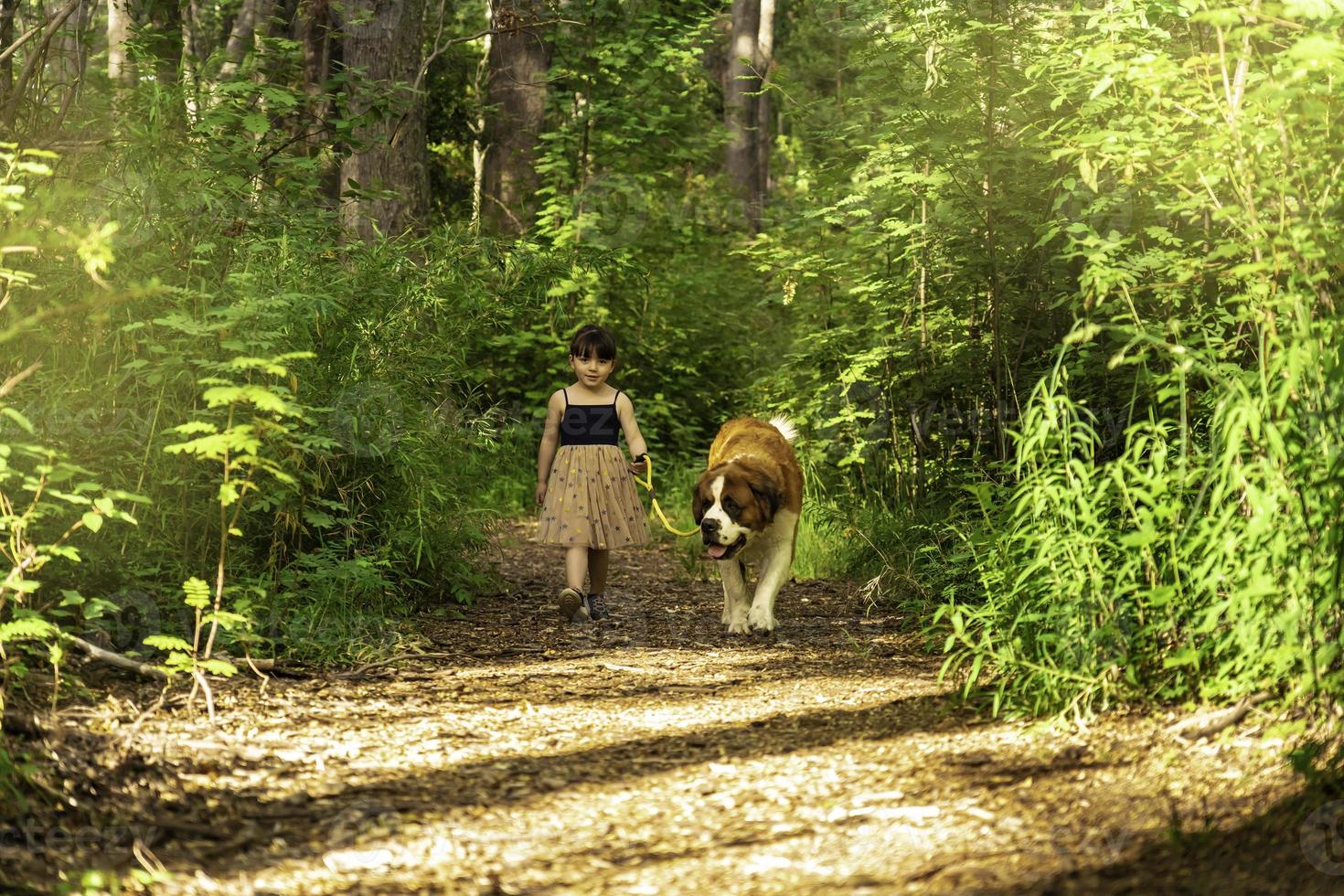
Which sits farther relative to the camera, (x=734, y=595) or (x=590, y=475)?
(x=590, y=475)

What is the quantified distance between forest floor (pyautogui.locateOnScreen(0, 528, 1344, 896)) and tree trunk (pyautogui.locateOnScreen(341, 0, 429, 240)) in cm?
598

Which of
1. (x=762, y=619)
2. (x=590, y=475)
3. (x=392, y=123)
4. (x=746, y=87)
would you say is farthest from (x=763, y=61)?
(x=762, y=619)

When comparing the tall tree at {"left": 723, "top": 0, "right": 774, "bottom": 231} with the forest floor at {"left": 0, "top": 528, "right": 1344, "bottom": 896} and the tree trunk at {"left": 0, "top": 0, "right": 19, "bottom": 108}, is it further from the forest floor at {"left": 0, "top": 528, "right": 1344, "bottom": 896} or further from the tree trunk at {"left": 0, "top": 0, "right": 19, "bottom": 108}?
the forest floor at {"left": 0, "top": 528, "right": 1344, "bottom": 896}

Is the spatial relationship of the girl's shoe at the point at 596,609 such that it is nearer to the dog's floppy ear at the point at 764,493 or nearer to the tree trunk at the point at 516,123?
the dog's floppy ear at the point at 764,493

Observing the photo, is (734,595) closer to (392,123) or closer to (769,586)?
(769,586)

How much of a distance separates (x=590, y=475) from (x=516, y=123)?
27.8ft

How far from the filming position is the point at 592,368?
24.2ft

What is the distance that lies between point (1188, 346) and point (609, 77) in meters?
10.1

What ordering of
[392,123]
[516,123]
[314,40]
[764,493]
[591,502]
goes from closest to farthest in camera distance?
[764,493] → [591,502] → [392,123] → [516,123] → [314,40]

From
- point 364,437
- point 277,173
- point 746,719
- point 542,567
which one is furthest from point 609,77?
point 746,719

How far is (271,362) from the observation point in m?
4.27

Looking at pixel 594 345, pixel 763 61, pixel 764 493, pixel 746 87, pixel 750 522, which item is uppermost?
pixel 746 87

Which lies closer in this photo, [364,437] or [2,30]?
[2,30]

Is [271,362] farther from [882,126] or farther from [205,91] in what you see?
[882,126]
